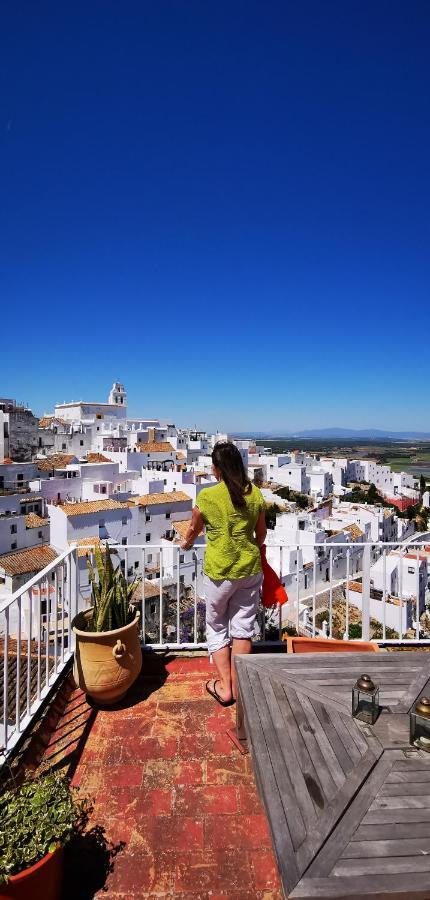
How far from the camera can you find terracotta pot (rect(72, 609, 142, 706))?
2.84m

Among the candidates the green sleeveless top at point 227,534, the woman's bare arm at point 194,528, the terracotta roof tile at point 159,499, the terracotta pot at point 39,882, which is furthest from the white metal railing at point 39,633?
the terracotta roof tile at point 159,499

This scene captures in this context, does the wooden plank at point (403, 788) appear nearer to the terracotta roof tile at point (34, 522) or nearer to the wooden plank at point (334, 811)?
the wooden plank at point (334, 811)

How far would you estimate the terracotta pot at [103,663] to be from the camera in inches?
112

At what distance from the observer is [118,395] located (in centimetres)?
8206

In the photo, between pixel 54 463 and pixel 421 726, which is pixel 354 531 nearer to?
pixel 54 463

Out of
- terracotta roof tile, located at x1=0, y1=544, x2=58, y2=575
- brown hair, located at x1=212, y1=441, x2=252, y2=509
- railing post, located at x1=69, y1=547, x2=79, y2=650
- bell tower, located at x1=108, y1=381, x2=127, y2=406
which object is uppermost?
bell tower, located at x1=108, y1=381, x2=127, y2=406

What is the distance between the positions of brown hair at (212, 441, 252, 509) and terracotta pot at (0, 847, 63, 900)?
69.7 inches

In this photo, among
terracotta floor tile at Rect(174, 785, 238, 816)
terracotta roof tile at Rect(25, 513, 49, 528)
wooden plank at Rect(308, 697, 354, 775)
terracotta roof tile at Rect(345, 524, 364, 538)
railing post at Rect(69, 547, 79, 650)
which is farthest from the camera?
terracotta roof tile at Rect(345, 524, 364, 538)

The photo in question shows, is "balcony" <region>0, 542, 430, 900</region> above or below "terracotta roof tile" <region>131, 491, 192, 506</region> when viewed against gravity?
above

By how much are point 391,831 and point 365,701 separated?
0.52m

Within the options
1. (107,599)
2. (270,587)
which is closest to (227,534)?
(270,587)

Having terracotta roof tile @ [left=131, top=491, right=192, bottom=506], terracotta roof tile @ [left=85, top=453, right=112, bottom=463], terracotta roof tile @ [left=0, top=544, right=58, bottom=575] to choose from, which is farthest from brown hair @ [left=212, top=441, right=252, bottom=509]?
terracotta roof tile @ [left=85, top=453, right=112, bottom=463]

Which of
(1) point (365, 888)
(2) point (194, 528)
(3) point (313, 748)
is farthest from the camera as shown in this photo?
(2) point (194, 528)

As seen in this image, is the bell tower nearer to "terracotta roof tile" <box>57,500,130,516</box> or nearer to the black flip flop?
"terracotta roof tile" <box>57,500,130,516</box>
